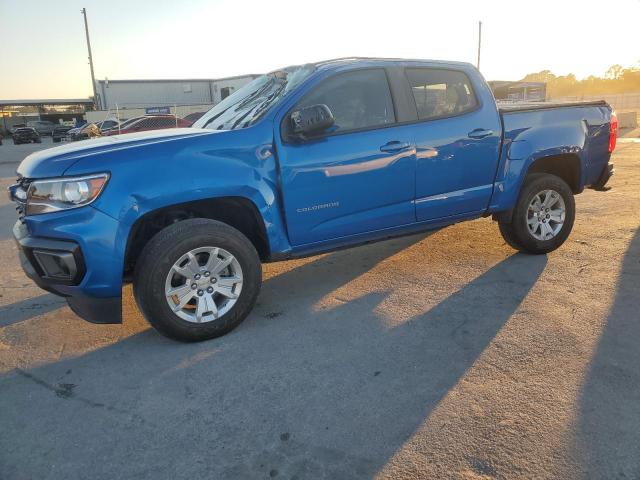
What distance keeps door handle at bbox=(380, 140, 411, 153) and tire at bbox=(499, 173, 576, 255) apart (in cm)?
151

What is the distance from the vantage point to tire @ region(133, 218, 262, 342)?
10.7 ft

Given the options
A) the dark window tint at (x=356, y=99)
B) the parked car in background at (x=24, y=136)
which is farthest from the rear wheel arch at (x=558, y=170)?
the parked car in background at (x=24, y=136)

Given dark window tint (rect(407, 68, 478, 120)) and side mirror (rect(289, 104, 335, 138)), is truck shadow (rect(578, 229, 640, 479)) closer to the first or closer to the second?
dark window tint (rect(407, 68, 478, 120))

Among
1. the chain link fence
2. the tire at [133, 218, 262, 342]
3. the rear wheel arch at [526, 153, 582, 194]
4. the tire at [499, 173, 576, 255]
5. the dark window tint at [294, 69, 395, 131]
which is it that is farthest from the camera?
the chain link fence

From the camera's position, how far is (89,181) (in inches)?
121

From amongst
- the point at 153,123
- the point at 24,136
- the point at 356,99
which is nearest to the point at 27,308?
the point at 356,99

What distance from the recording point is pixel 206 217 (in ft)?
12.3

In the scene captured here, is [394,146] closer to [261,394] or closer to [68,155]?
[261,394]

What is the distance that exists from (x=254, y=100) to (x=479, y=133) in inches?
76.5

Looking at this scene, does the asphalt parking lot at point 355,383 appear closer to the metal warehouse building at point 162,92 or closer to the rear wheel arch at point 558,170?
the rear wheel arch at point 558,170

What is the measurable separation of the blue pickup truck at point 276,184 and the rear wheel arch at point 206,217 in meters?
0.01

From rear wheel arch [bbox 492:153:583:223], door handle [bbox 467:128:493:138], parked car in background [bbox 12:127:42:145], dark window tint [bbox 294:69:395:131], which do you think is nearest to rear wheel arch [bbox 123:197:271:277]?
dark window tint [bbox 294:69:395:131]

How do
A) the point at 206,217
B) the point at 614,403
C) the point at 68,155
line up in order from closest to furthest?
the point at 614,403 → the point at 68,155 → the point at 206,217

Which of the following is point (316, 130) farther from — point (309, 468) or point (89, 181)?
point (309, 468)
